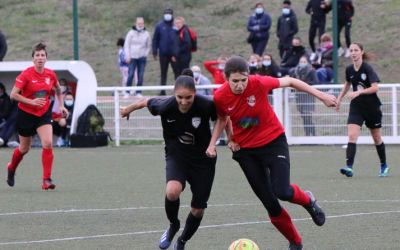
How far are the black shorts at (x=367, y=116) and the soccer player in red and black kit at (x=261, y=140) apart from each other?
6227mm

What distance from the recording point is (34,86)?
46.7 ft

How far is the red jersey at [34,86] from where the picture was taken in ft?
46.6

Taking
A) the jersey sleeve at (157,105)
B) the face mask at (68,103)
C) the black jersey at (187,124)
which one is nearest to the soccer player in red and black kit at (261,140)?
the black jersey at (187,124)

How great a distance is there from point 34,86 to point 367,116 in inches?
183

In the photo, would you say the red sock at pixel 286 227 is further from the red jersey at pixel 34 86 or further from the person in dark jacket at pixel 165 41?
the person in dark jacket at pixel 165 41

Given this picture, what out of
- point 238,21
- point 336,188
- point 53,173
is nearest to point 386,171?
point 336,188

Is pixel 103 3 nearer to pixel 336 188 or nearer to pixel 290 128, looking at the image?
pixel 290 128

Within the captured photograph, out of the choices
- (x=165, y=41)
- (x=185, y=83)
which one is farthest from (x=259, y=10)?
(x=185, y=83)

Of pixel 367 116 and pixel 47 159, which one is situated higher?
pixel 367 116

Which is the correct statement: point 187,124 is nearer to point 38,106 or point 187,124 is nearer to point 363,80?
point 38,106

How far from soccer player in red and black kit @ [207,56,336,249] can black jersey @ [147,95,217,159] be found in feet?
0.37

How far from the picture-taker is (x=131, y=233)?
33.9 feet

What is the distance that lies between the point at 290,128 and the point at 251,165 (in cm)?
1309

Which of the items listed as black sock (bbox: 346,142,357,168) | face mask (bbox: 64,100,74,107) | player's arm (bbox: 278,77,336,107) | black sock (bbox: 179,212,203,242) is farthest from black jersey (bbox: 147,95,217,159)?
face mask (bbox: 64,100,74,107)
